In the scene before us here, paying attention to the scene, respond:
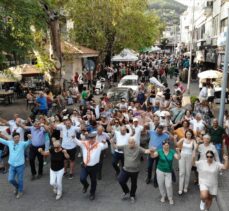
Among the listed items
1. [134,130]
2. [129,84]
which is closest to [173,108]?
[134,130]

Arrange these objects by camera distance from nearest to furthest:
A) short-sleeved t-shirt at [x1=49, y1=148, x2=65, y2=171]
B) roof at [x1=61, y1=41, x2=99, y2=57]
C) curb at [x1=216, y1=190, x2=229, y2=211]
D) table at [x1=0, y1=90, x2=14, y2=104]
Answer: curb at [x1=216, y1=190, x2=229, y2=211] → short-sleeved t-shirt at [x1=49, y1=148, x2=65, y2=171] → table at [x1=0, y1=90, x2=14, y2=104] → roof at [x1=61, y1=41, x2=99, y2=57]

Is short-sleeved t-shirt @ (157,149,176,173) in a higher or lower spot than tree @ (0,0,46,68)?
lower

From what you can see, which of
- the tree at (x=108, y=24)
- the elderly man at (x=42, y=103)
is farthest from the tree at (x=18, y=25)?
the tree at (x=108, y=24)

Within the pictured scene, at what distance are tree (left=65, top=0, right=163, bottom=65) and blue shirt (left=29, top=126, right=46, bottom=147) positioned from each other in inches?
636

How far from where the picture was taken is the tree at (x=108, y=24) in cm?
2666

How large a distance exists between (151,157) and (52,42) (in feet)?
35.5

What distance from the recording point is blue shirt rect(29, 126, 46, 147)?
9867 mm

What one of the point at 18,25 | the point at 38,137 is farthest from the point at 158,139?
the point at 18,25

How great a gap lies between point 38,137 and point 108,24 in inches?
779

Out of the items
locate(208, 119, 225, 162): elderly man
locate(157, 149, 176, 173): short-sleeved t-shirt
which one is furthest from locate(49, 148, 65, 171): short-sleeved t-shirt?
locate(208, 119, 225, 162): elderly man

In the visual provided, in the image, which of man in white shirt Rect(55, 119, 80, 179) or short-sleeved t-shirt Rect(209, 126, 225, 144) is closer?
man in white shirt Rect(55, 119, 80, 179)

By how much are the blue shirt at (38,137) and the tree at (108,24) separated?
16.1 m

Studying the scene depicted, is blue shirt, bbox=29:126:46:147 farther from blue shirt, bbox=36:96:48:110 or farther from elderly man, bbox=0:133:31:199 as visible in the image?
blue shirt, bbox=36:96:48:110

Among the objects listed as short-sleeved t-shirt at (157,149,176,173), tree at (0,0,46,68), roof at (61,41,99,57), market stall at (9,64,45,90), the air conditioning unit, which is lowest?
short-sleeved t-shirt at (157,149,176,173)
